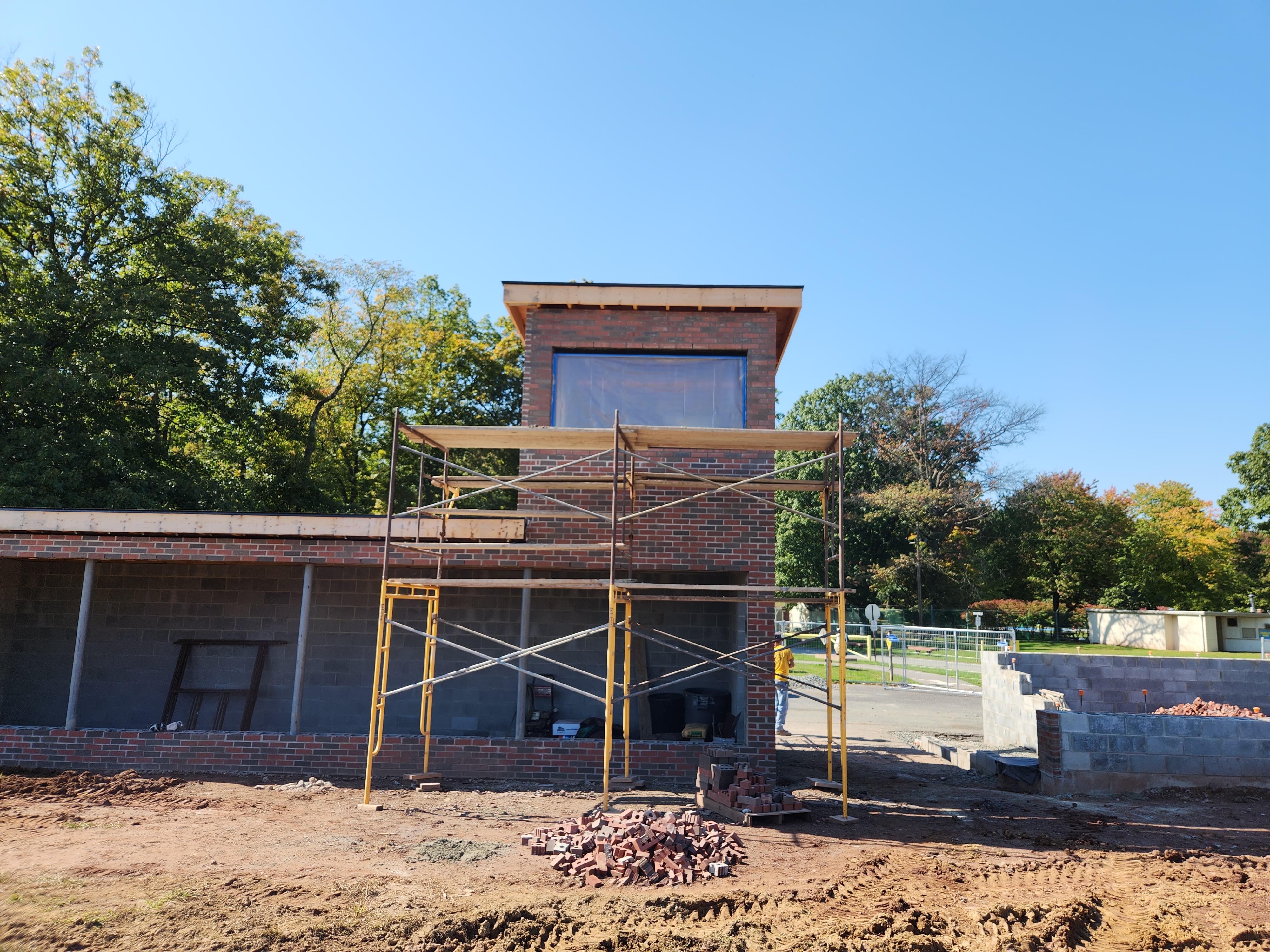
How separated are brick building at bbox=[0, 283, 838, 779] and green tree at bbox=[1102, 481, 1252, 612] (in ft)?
142

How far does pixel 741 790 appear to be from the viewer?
818cm

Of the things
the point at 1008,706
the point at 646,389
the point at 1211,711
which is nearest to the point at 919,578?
the point at 1008,706

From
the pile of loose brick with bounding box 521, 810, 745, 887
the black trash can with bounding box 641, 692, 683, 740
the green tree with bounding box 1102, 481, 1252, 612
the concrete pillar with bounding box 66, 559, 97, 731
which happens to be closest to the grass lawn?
the green tree with bounding box 1102, 481, 1252, 612

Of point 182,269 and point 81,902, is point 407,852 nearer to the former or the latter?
point 81,902

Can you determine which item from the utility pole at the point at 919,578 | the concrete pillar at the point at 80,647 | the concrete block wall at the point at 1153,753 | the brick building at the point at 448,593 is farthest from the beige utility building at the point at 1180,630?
the concrete pillar at the point at 80,647

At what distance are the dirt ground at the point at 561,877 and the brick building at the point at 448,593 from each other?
2.40 feet

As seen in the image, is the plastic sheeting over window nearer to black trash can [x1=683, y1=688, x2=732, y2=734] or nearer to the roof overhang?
the roof overhang

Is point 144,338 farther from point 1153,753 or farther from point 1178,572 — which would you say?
point 1178,572

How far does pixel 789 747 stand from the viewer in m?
12.9

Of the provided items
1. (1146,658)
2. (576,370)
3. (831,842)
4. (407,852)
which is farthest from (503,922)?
(1146,658)

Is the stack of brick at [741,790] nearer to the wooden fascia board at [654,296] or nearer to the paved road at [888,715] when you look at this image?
Result: the paved road at [888,715]

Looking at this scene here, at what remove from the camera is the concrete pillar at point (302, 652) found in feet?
32.7

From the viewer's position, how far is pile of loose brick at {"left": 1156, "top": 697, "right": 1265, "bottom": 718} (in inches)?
433

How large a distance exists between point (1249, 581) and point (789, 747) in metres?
47.6
